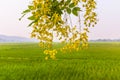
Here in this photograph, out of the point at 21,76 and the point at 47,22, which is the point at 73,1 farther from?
the point at 21,76

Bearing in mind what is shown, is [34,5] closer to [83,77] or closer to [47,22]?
[47,22]

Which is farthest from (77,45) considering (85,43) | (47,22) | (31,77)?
(31,77)

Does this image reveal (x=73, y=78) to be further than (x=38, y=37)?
Yes

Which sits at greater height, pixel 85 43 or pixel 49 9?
pixel 49 9

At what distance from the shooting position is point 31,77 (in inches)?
468

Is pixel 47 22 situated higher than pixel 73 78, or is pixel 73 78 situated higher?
pixel 47 22

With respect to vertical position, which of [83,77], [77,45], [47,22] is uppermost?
[47,22]

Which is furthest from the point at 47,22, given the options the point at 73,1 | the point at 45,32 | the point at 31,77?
the point at 31,77

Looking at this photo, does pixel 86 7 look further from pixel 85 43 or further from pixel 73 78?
pixel 73 78

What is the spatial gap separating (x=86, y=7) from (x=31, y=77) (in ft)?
27.5

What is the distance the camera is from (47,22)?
12.1ft

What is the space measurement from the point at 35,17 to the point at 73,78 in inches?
333

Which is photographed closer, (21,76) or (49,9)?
(49,9)

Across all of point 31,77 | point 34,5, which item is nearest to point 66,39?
point 34,5
